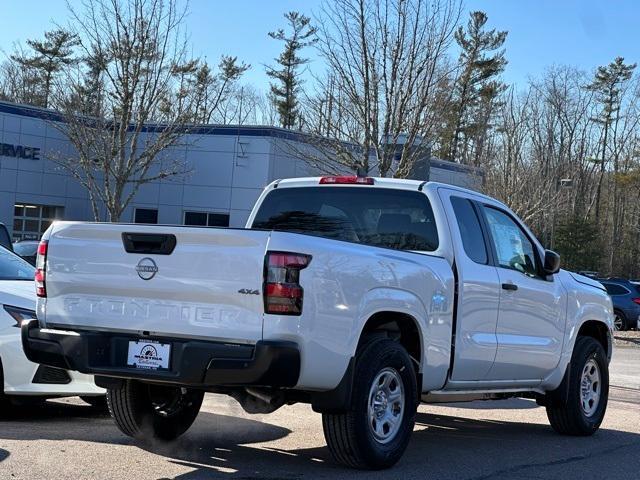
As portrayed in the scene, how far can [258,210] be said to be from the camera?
795 cm

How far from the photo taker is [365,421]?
6070 mm

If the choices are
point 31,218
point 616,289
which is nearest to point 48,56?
point 31,218

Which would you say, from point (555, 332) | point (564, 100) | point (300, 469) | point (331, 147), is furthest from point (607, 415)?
point (564, 100)

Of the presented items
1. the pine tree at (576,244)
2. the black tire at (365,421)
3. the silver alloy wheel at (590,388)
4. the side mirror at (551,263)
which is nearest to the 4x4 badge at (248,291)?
the black tire at (365,421)

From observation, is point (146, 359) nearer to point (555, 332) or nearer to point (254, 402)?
point (254, 402)

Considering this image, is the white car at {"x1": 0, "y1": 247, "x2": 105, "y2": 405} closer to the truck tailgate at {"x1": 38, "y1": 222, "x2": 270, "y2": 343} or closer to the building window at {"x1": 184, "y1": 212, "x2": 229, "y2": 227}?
the truck tailgate at {"x1": 38, "y1": 222, "x2": 270, "y2": 343}

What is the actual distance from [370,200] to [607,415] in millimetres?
4495

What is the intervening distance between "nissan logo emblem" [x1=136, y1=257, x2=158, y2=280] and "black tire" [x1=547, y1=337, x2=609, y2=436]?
4381 mm

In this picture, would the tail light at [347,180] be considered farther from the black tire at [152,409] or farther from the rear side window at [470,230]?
the black tire at [152,409]

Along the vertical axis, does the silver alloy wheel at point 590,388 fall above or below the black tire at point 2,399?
above

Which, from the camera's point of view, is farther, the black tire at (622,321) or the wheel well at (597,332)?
the black tire at (622,321)

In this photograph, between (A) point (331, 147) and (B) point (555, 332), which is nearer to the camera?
(B) point (555, 332)

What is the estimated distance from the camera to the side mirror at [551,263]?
8047 mm

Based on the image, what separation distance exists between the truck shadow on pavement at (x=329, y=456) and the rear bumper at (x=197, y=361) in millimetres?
760
